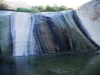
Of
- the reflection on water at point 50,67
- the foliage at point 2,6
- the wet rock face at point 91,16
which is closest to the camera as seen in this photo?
the reflection on water at point 50,67

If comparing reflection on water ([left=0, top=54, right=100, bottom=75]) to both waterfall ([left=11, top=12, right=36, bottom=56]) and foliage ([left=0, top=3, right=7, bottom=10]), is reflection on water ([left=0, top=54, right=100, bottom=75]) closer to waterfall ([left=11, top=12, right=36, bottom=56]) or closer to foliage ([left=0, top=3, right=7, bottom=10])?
waterfall ([left=11, top=12, right=36, bottom=56])

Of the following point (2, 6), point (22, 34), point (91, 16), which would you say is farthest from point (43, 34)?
point (2, 6)

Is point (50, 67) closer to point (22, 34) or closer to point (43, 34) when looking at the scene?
point (43, 34)

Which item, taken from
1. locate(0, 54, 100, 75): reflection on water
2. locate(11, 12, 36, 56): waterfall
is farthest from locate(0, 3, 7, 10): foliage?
locate(0, 54, 100, 75): reflection on water

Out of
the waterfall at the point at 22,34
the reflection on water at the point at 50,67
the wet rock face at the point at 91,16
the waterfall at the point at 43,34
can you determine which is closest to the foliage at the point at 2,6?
Result: the waterfall at the point at 43,34

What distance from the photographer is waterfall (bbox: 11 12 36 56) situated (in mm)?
14180

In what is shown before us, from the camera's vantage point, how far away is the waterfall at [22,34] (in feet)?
46.5

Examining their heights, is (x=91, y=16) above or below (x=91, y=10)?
below

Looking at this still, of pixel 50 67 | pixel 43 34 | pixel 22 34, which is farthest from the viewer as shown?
pixel 43 34

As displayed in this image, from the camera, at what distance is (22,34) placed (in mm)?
14734

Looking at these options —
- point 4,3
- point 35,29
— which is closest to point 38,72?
point 35,29

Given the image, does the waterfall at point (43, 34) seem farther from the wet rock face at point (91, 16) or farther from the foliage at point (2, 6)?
the foliage at point (2, 6)

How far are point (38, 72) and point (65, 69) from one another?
3.92 feet

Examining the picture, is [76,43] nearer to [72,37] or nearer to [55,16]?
[72,37]
